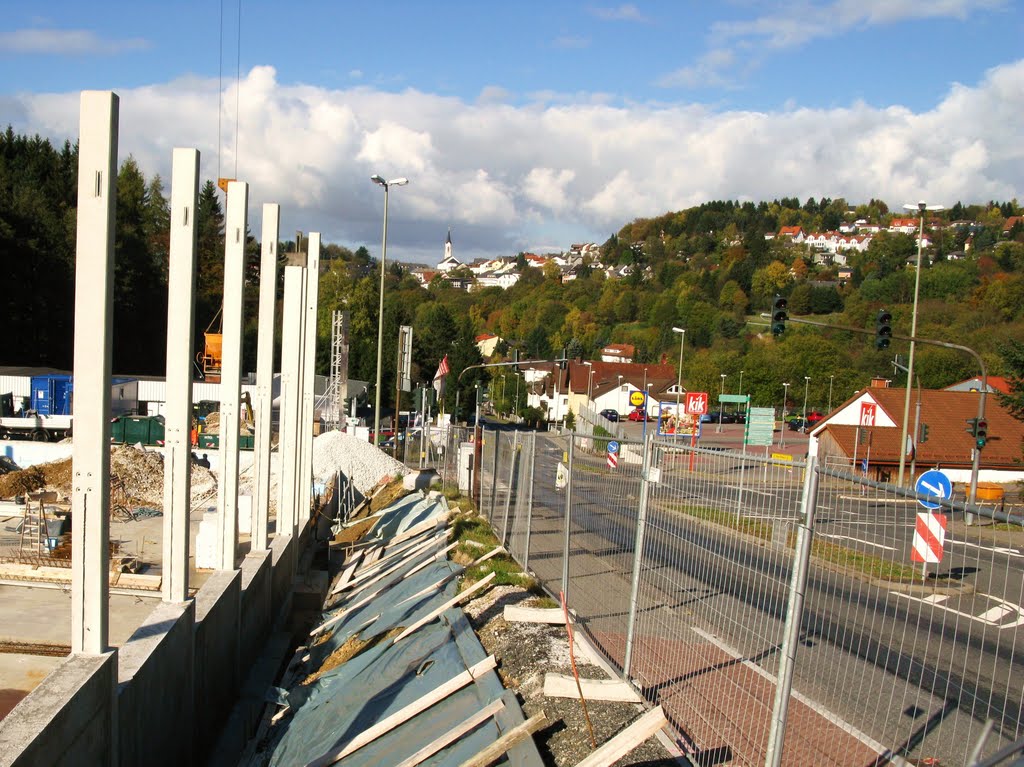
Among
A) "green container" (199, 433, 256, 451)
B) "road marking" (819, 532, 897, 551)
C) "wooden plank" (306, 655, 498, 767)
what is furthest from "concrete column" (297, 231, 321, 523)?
"green container" (199, 433, 256, 451)

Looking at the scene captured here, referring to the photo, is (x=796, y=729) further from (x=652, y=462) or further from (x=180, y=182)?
(x=180, y=182)

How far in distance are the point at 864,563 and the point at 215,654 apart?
721 cm

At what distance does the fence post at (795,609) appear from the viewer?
434cm

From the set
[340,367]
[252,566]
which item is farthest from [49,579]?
[340,367]

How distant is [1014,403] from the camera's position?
110 feet

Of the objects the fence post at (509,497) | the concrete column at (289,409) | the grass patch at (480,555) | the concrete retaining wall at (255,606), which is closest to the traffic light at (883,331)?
the grass patch at (480,555)

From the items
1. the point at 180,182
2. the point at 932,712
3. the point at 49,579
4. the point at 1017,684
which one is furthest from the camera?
the point at 49,579

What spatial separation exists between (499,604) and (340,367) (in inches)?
1191

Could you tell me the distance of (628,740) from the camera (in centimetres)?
518

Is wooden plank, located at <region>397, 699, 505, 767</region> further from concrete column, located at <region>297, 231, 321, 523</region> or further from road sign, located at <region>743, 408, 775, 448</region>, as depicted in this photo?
road sign, located at <region>743, 408, 775, 448</region>

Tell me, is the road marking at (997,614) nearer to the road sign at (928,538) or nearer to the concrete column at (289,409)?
the road sign at (928,538)

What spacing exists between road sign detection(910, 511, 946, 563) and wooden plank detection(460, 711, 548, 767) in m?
3.02

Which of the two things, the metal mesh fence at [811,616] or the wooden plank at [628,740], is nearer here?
the metal mesh fence at [811,616]

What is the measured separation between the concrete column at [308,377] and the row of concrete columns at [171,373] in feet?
4.11
